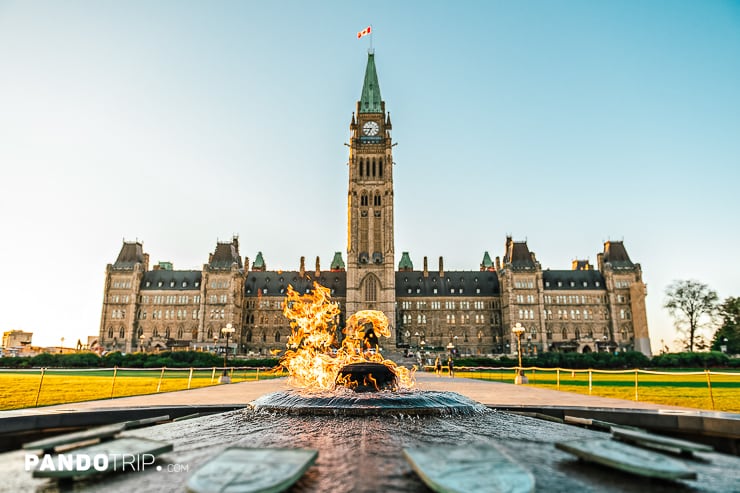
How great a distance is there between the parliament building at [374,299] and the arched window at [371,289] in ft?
0.59

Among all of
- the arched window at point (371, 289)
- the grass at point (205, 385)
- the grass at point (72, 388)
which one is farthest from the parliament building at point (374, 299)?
the grass at point (72, 388)

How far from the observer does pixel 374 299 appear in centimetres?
8569

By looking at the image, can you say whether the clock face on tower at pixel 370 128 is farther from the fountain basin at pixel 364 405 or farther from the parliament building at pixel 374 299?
the fountain basin at pixel 364 405

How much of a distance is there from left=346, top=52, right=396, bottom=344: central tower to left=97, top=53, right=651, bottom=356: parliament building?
0.19 m

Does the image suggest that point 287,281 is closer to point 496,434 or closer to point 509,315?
point 509,315

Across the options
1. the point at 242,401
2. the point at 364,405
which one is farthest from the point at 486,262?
the point at 364,405

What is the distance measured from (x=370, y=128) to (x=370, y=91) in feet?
27.5

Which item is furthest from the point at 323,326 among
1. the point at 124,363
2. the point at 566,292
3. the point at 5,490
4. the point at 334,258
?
the point at 334,258

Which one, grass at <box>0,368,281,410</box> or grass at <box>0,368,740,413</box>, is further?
grass at <box>0,368,281,410</box>

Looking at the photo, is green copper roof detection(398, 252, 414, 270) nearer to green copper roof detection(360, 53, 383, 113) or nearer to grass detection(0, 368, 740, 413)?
green copper roof detection(360, 53, 383, 113)

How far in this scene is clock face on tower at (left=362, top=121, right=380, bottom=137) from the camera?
92919 mm

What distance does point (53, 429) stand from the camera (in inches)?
256

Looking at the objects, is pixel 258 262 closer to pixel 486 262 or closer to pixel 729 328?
pixel 486 262

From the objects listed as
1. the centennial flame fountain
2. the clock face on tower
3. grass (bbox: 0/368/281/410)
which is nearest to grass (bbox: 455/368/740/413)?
the centennial flame fountain
